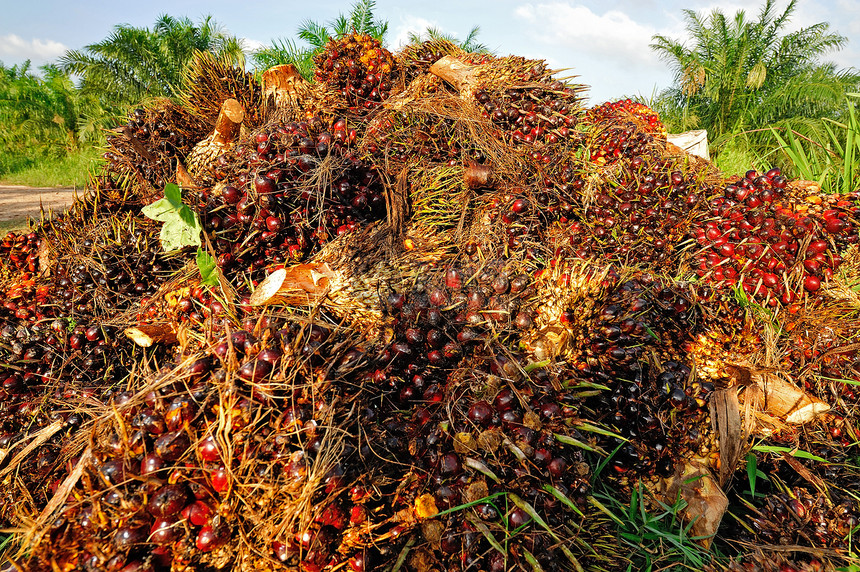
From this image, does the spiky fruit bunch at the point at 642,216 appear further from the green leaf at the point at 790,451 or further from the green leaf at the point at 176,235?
the green leaf at the point at 176,235

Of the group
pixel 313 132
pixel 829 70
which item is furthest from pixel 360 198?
pixel 829 70

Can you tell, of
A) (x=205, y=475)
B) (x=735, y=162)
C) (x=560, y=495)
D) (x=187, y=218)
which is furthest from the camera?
(x=735, y=162)

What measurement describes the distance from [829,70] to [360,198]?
42.9 ft

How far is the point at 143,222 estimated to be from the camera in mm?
2486

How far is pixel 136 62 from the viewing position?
1139cm

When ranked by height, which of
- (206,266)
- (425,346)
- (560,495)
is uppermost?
(206,266)

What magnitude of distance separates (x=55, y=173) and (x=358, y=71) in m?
13.2

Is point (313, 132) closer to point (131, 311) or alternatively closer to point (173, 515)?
point (131, 311)

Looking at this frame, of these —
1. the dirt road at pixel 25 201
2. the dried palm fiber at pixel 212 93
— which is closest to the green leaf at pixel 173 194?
the dried palm fiber at pixel 212 93

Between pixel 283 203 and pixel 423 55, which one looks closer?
pixel 283 203

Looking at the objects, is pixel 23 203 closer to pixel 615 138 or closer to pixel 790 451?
pixel 615 138

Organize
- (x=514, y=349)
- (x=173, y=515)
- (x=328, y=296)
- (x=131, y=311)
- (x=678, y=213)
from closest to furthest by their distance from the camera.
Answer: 1. (x=173, y=515)
2. (x=514, y=349)
3. (x=328, y=296)
4. (x=131, y=311)
5. (x=678, y=213)

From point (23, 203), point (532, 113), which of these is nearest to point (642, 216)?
→ point (532, 113)

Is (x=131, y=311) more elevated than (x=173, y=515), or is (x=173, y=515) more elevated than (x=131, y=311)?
(x=131, y=311)
